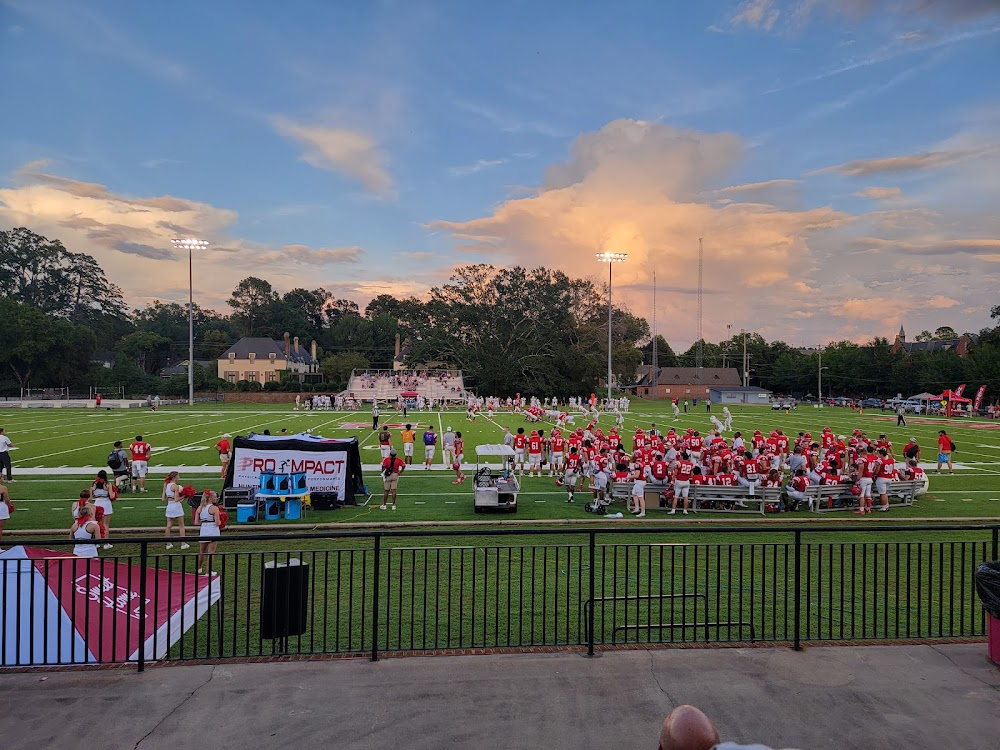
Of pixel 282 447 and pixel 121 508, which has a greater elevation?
pixel 282 447

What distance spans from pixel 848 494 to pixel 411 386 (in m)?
58.8

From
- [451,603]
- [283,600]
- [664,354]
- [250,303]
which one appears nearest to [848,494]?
[451,603]

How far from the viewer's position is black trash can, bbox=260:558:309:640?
6.20 metres

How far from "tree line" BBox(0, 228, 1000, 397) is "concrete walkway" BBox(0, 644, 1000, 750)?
7077cm

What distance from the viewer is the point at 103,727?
4691 mm

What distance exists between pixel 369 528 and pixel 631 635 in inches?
286

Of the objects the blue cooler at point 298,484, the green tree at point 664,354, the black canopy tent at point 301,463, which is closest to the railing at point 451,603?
the blue cooler at point 298,484

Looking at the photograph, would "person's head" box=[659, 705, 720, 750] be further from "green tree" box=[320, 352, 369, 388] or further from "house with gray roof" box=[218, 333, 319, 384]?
"house with gray roof" box=[218, 333, 319, 384]

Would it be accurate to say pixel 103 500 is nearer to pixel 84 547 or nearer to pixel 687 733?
pixel 84 547

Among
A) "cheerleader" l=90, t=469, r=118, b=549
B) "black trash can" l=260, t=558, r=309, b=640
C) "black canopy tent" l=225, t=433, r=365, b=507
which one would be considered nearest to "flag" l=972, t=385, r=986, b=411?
"black canopy tent" l=225, t=433, r=365, b=507

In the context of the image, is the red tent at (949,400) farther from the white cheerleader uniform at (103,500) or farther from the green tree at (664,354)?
the green tree at (664,354)

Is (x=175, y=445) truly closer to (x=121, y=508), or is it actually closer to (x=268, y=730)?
(x=121, y=508)

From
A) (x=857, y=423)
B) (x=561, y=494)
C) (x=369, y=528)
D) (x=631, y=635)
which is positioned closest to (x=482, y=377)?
(x=857, y=423)

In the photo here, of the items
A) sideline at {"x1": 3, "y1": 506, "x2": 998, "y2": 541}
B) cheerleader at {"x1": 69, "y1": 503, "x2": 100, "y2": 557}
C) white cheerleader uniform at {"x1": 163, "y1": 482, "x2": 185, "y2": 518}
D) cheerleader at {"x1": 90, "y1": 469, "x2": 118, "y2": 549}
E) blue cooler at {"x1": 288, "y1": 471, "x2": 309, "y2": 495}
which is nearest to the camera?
cheerleader at {"x1": 69, "y1": 503, "x2": 100, "y2": 557}
